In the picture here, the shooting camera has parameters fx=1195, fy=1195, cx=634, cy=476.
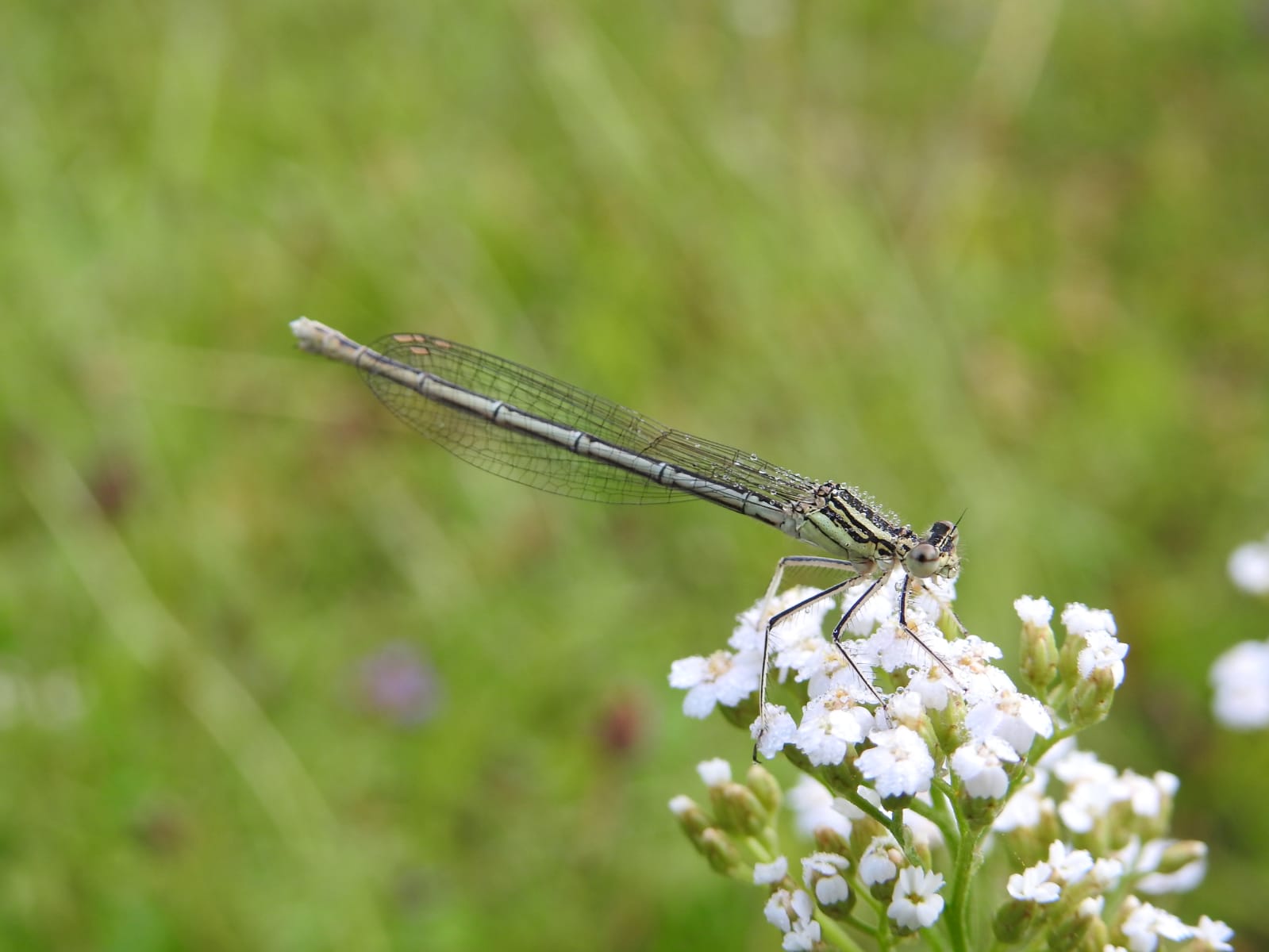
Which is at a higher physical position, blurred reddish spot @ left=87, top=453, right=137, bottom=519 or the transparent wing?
the transparent wing

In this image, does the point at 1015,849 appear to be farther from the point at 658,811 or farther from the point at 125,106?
the point at 125,106

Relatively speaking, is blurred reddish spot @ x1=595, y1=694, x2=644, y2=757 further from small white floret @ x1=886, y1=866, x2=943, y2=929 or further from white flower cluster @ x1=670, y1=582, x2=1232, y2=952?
small white floret @ x1=886, y1=866, x2=943, y2=929

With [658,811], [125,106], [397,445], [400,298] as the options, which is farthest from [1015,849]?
[125,106]

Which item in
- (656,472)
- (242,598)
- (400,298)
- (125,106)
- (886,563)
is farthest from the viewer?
(125,106)

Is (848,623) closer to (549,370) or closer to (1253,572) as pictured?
(1253,572)

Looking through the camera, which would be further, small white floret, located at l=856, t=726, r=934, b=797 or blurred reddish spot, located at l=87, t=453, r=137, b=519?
blurred reddish spot, located at l=87, t=453, r=137, b=519

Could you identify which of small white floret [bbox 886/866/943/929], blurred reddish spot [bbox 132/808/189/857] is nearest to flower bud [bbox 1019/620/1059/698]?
small white floret [bbox 886/866/943/929]

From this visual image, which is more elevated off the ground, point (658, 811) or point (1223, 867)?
point (1223, 867)
